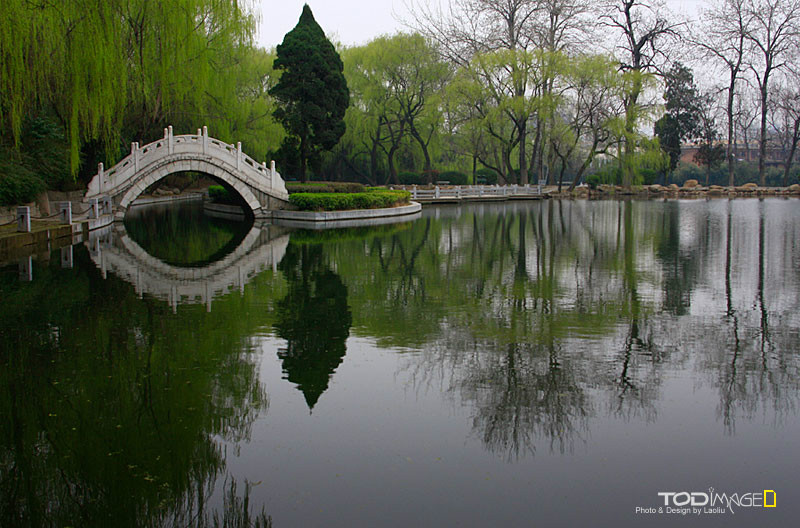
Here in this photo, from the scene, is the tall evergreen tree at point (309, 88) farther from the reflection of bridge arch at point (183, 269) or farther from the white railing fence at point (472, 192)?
the reflection of bridge arch at point (183, 269)

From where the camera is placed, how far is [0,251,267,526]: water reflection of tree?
3.59 m

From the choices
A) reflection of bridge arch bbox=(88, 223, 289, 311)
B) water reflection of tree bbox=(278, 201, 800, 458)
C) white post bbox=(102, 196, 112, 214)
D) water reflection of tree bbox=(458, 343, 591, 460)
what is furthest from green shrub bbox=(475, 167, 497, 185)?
water reflection of tree bbox=(458, 343, 591, 460)

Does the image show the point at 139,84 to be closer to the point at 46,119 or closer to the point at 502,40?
the point at 46,119

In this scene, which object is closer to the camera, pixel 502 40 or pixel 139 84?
pixel 139 84

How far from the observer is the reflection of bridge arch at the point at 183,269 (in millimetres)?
9531

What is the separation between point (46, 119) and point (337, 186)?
10670mm

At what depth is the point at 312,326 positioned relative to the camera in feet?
24.3

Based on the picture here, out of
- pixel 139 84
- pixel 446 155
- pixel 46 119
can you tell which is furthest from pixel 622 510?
pixel 446 155

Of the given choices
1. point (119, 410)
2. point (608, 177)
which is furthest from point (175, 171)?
point (608, 177)

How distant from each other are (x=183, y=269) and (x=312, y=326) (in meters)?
5.27

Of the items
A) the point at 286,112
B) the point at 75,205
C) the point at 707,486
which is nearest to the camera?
the point at 707,486

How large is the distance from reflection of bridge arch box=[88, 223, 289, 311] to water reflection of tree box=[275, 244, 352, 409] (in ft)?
2.92

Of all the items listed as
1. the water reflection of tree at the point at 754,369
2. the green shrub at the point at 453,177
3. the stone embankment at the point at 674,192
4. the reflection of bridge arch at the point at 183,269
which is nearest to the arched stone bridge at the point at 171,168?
the reflection of bridge arch at the point at 183,269

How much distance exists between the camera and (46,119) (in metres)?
19.9
